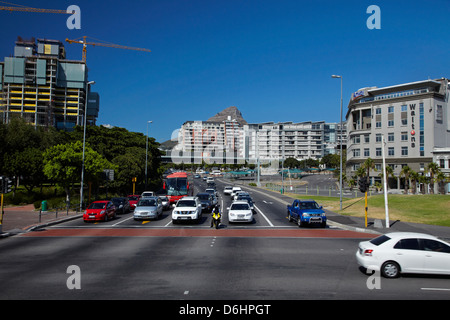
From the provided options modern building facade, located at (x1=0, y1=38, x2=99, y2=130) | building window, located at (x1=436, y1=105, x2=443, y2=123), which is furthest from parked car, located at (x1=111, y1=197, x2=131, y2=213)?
modern building facade, located at (x1=0, y1=38, x2=99, y2=130)

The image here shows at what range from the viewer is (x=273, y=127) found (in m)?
184

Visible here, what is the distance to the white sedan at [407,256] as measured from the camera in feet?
36.0

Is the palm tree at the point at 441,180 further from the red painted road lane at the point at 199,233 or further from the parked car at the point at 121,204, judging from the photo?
the parked car at the point at 121,204

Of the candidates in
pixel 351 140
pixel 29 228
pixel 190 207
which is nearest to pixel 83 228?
pixel 29 228

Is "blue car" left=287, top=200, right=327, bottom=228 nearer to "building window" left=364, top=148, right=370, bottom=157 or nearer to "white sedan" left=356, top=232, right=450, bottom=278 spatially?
"white sedan" left=356, top=232, right=450, bottom=278

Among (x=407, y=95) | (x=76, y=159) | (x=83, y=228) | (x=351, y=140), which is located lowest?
(x=83, y=228)

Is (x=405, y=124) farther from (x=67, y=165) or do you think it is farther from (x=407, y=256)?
(x=407, y=256)

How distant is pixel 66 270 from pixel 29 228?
12.0 meters

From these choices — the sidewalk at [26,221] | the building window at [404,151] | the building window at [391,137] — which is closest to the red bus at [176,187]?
the sidewalk at [26,221]

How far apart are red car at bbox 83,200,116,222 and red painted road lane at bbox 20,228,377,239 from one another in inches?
137

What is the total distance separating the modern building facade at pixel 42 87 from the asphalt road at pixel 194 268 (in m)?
147

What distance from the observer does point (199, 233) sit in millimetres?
20844

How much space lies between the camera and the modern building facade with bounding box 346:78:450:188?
221 feet
